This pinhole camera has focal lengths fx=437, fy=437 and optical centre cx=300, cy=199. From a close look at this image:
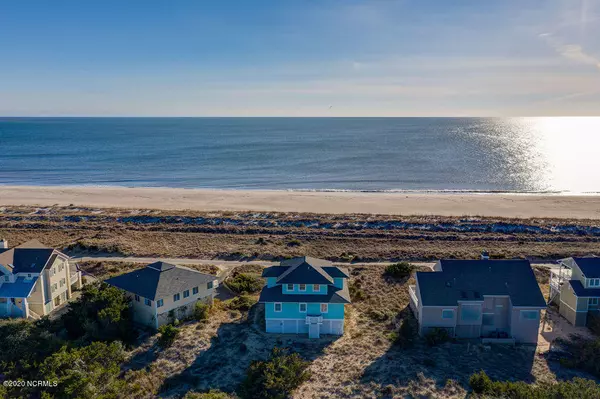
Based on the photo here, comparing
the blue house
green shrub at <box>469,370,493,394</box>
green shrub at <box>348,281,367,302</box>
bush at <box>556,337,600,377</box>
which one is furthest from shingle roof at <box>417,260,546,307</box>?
green shrub at <box>348,281,367,302</box>

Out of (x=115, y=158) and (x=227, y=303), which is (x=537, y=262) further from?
(x=115, y=158)

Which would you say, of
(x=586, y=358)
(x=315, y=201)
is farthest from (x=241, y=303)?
(x=315, y=201)

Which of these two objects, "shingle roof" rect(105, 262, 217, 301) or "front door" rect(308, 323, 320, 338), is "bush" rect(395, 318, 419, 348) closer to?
"front door" rect(308, 323, 320, 338)

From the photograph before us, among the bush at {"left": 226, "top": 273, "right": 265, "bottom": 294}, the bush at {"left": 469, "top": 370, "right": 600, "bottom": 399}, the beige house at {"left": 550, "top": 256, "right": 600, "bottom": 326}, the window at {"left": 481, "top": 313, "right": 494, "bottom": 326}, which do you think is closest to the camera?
the bush at {"left": 469, "top": 370, "right": 600, "bottom": 399}

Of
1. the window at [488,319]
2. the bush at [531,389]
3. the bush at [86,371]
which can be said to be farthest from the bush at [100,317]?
the window at [488,319]

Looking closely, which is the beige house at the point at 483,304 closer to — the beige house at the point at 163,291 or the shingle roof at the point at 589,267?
the shingle roof at the point at 589,267

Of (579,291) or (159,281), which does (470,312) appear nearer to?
(579,291)
